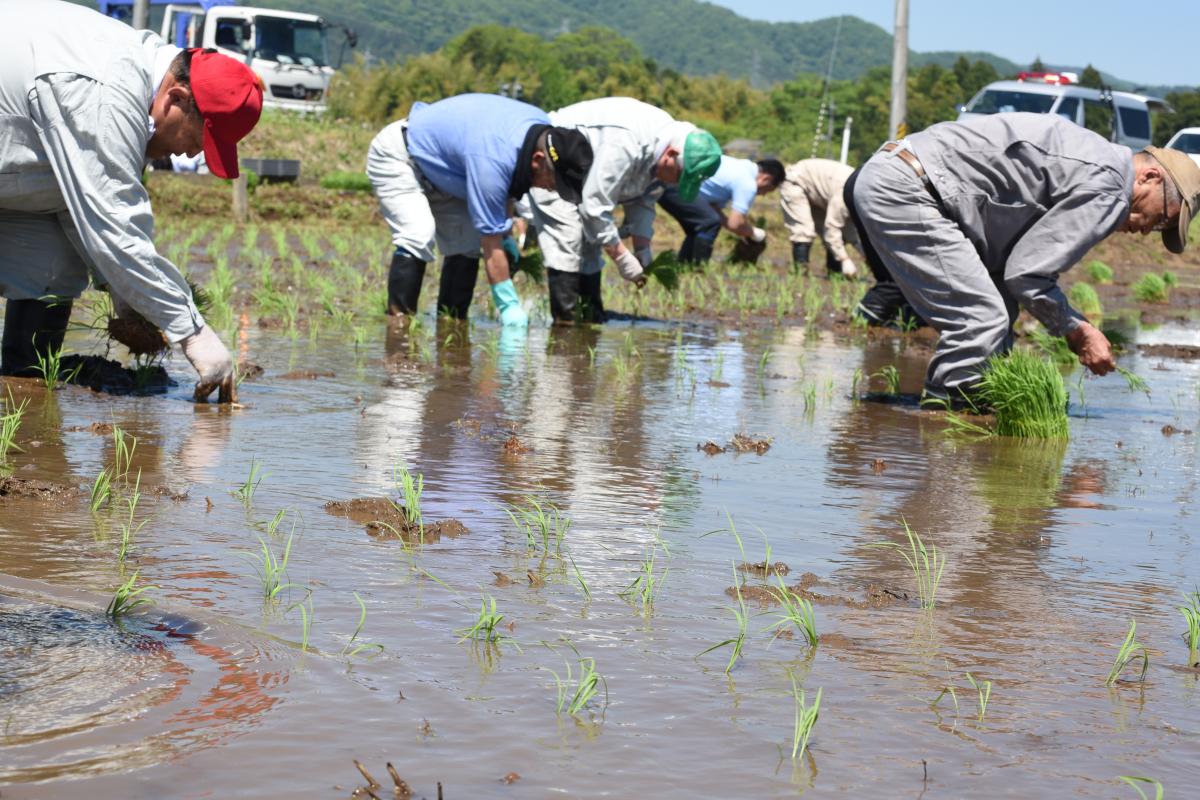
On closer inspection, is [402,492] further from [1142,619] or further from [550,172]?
[550,172]

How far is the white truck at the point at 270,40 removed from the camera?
29.3m

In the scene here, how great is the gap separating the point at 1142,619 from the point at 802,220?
412 inches

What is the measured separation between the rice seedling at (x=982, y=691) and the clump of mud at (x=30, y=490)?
221 centimetres

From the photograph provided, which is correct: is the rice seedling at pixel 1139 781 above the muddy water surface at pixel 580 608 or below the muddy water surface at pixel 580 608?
above

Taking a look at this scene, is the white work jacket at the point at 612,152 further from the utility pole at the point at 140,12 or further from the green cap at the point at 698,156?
the utility pole at the point at 140,12

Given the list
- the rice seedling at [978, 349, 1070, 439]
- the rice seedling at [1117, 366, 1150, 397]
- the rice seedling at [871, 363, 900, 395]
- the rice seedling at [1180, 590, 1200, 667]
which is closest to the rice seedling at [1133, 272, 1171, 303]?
the rice seedling at [1117, 366, 1150, 397]

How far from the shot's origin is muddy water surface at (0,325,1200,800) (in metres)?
2.20

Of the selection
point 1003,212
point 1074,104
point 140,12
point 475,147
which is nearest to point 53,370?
point 475,147

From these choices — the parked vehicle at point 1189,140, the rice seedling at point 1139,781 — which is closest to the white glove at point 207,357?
the rice seedling at point 1139,781

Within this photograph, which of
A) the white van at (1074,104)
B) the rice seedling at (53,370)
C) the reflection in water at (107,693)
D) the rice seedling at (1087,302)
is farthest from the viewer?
the white van at (1074,104)

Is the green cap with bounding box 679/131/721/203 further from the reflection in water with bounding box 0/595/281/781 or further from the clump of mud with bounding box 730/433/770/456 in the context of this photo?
the reflection in water with bounding box 0/595/281/781

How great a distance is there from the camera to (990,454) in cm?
525

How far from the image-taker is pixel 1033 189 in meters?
5.64

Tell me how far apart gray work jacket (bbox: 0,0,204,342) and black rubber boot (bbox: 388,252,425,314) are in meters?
3.31
